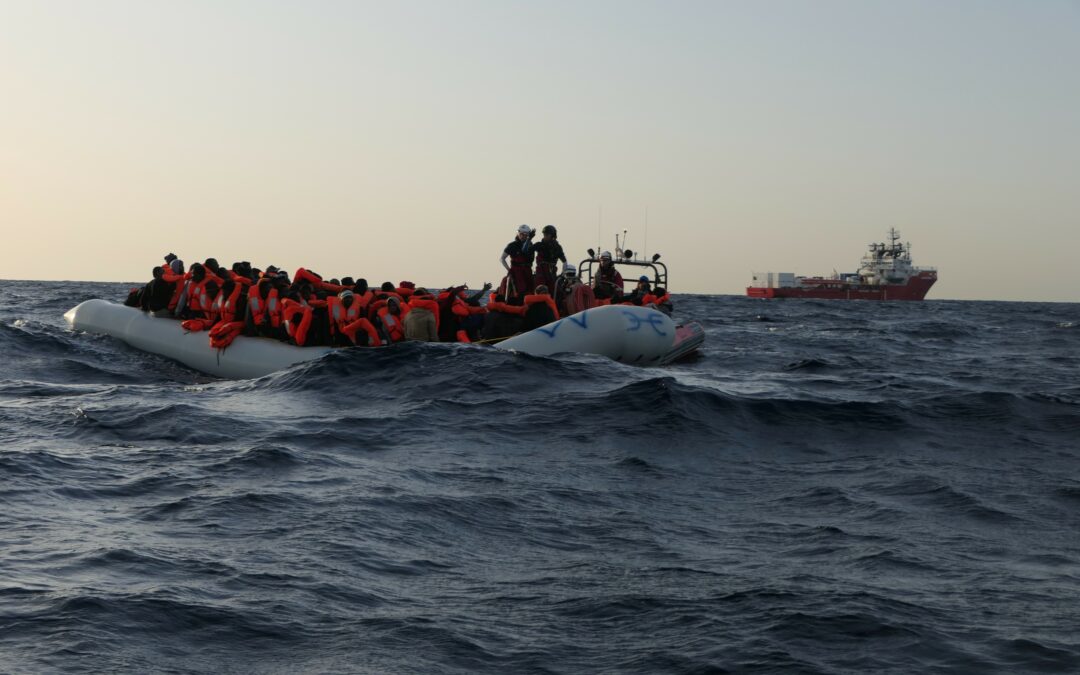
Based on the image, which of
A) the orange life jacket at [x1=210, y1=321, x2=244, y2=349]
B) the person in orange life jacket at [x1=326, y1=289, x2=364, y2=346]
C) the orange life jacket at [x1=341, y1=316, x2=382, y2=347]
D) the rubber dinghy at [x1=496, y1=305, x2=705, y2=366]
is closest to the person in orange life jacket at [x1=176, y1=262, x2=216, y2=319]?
the orange life jacket at [x1=210, y1=321, x2=244, y2=349]

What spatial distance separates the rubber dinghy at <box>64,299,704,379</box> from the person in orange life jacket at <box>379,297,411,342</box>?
862 mm

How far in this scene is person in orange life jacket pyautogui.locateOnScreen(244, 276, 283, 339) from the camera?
16.8 meters

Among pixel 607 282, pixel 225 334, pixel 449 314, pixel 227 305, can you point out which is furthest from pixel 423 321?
pixel 607 282

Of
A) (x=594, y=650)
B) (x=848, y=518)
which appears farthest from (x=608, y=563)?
(x=848, y=518)

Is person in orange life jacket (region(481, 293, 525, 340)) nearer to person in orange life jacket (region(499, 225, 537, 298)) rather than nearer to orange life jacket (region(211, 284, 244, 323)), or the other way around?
person in orange life jacket (region(499, 225, 537, 298))

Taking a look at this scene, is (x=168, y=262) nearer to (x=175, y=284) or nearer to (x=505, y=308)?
(x=175, y=284)

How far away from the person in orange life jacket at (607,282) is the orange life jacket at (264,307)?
5.12m

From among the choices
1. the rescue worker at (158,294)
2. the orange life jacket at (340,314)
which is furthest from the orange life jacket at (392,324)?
the rescue worker at (158,294)

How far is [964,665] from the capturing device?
451 cm

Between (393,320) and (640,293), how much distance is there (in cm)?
524

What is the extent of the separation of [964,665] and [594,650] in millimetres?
1465

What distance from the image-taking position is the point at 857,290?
104 metres

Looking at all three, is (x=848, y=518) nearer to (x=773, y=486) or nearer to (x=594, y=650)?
(x=773, y=486)

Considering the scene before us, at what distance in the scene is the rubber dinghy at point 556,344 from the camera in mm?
15164
